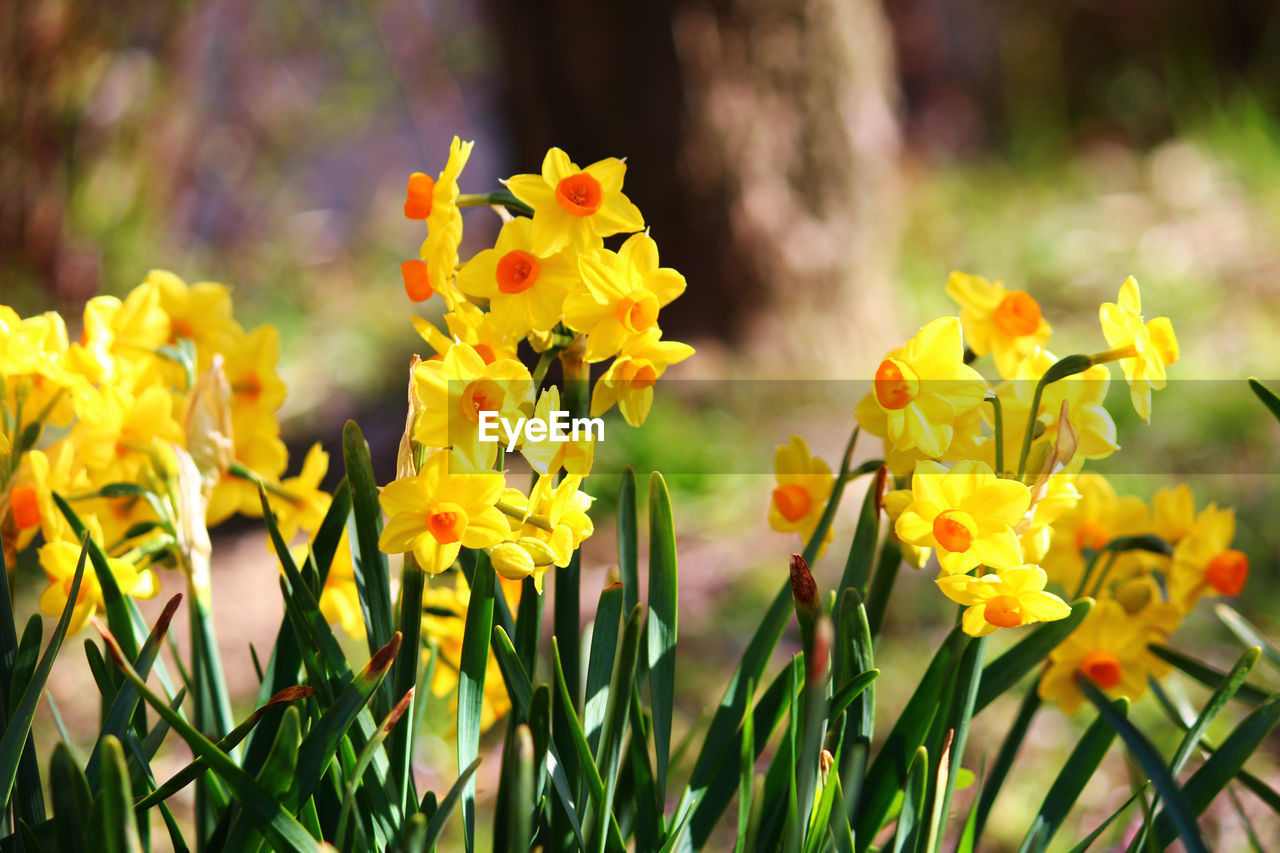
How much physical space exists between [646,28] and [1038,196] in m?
2.09

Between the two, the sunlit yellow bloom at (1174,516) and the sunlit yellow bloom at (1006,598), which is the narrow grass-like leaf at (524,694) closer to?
the sunlit yellow bloom at (1006,598)

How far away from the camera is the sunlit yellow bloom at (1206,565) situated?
57cm

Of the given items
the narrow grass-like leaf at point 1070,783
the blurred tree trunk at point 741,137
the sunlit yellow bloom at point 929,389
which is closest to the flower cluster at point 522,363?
the sunlit yellow bloom at point 929,389

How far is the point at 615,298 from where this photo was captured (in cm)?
43

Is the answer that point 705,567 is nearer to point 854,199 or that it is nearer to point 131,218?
point 854,199

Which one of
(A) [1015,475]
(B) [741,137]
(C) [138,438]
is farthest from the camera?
(B) [741,137]

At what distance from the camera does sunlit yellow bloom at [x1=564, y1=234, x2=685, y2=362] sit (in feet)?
1.39

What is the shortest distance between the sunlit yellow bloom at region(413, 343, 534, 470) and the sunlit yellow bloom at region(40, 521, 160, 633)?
8.8 inches

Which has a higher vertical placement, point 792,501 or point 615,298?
point 615,298

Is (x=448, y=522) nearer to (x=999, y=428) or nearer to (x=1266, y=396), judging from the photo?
(x=999, y=428)

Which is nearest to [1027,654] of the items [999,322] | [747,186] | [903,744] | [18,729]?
[903,744]

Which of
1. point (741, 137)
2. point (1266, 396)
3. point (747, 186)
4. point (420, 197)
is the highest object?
point (741, 137)

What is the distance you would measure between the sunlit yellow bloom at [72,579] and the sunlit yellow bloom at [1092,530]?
0.56 meters

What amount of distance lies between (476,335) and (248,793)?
23 centimetres
